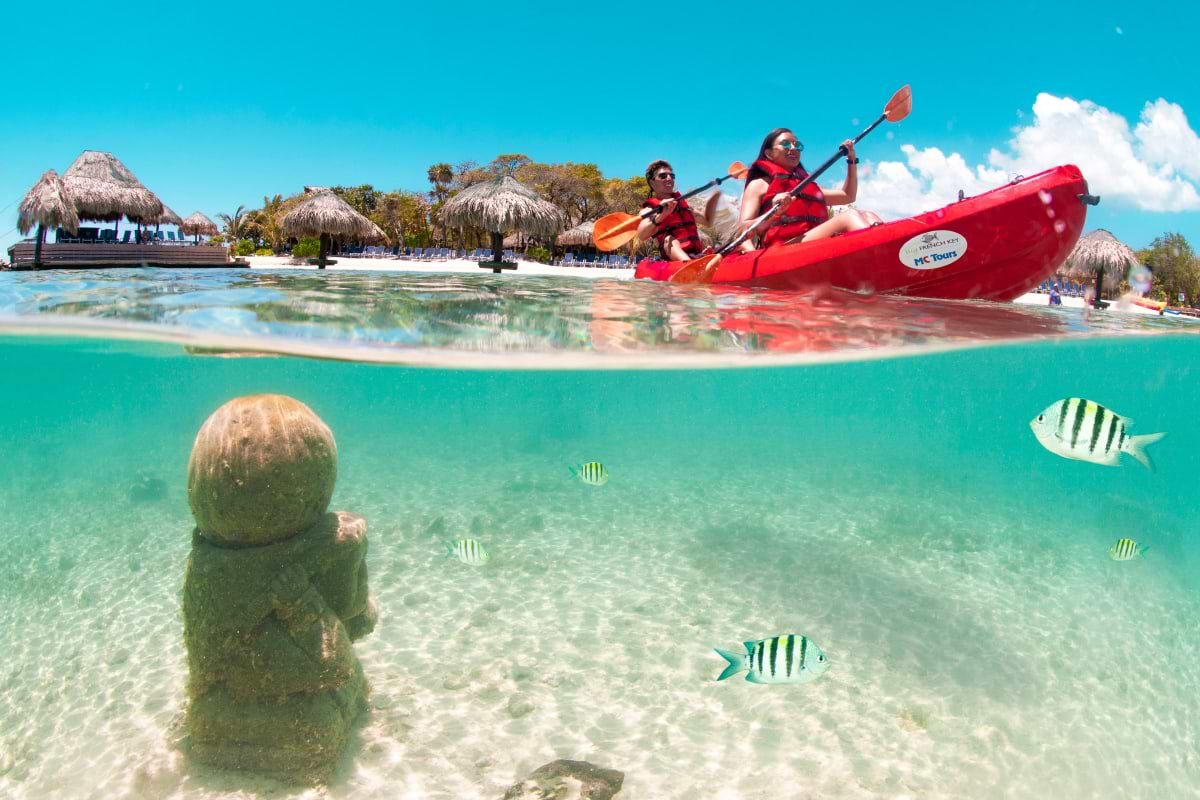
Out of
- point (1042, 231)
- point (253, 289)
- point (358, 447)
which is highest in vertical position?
point (1042, 231)

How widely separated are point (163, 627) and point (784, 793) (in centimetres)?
677

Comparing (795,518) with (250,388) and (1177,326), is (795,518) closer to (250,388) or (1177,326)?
(1177,326)

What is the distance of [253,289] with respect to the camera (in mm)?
7973

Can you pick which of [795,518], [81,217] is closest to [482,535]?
[795,518]

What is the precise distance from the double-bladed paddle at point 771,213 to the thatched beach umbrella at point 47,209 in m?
24.6

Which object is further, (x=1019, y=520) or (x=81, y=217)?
(x=81, y=217)

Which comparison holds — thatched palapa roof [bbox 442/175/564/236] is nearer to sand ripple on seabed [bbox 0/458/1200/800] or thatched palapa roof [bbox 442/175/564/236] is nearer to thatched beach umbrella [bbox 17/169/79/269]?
thatched beach umbrella [bbox 17/169/79/269]

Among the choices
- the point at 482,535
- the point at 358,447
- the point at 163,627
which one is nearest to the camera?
the point at 163,627

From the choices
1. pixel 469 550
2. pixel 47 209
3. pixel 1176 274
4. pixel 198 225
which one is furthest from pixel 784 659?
pixel 198 225

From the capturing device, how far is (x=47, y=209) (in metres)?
23.3

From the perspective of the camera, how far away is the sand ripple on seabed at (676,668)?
5.39m

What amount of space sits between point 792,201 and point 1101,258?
2574 cm

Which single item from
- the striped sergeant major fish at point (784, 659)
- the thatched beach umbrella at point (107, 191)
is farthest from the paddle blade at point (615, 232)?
the thatched beach umbrella at point (107, 191)

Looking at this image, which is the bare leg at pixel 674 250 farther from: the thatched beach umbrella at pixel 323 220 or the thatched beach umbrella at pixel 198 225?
the thatched beach umbrella at pixel 198 225
